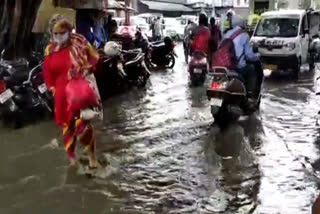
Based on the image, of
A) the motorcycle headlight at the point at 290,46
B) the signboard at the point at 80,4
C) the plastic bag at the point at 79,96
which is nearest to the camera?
the plastic bag at the point at 79,96

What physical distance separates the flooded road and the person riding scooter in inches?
33.7

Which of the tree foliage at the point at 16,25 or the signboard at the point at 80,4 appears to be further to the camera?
the signboard at the point at 80,4

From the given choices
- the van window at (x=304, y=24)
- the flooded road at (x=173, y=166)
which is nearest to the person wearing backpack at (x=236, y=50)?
the flooded road at (x=173, y=166)

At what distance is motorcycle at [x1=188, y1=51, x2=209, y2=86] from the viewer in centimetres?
1358

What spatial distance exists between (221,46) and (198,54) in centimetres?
479

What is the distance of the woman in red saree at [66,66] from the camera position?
6.35 m

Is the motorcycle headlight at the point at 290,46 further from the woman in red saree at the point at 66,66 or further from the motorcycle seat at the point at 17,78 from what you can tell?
the woman in red saree at the point at 66,66

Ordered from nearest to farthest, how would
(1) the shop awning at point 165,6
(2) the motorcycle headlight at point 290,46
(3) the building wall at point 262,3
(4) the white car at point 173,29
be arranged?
(2) the motorcycle headlight at point 290,46 < (3) the building wall at point 262,3 < (4) the white car at point 173,29 < (1) the shop awning at point 165,6

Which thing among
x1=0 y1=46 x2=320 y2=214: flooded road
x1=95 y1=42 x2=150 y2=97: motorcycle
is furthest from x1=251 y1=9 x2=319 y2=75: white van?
x1=0 y1=46 x2=320 y2=214: flooded road

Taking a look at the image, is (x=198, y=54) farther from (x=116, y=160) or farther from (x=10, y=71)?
(x=116, y=160)

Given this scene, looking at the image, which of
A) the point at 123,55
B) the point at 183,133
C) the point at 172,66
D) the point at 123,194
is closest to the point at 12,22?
the point at 123,55

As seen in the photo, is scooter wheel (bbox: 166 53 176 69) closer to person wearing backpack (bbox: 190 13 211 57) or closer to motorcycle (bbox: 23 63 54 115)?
person wearing backpack (bbox: 190 13 211 57)

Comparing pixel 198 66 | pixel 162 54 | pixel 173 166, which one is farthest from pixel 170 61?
pixel 173 166

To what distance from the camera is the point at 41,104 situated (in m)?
9.75
